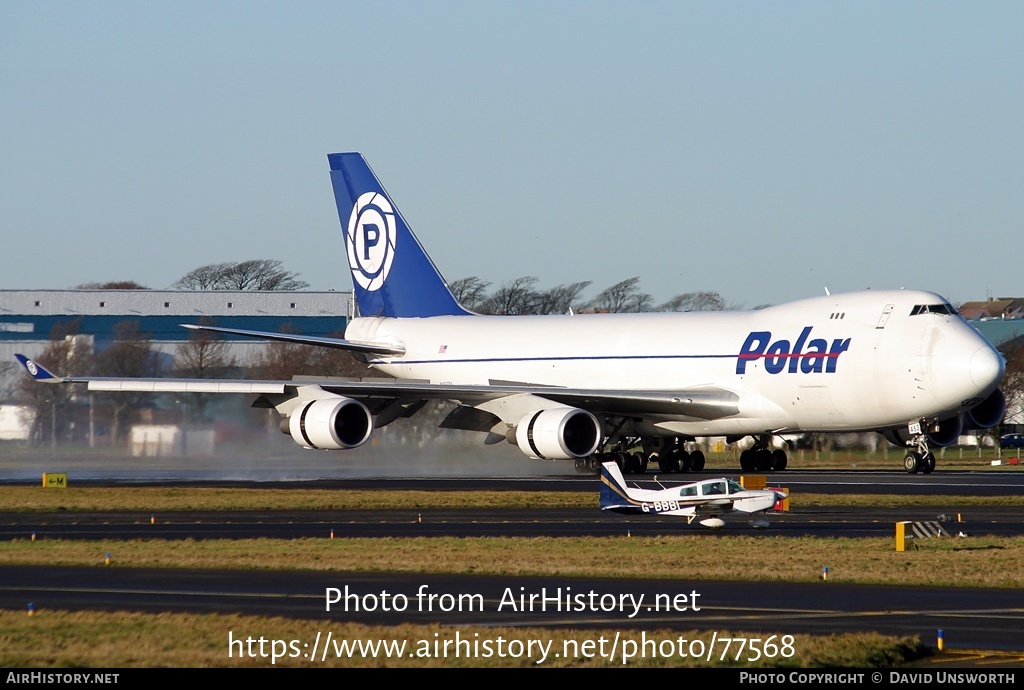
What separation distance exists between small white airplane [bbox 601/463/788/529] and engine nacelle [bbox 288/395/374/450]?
14.4 meters

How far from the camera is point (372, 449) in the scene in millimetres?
50844

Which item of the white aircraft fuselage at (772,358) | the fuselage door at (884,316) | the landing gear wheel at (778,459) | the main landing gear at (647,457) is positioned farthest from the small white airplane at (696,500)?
the landing gear wheel at (778,459)

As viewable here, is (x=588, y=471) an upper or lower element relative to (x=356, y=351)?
lower

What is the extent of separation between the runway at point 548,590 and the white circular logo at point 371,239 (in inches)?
954

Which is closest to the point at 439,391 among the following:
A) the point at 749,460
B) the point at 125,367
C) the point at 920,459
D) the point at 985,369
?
the point at 749,460

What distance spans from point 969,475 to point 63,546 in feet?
92.7

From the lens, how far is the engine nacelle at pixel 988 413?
43.0m

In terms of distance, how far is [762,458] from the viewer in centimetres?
4403

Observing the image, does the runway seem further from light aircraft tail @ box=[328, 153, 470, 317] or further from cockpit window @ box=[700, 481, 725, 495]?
light aircraft tail @ box=[328, 153, 470, 317]

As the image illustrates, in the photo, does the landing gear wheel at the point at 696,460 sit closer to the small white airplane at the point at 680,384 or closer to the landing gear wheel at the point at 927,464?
the small white airplane at the point at 680,384

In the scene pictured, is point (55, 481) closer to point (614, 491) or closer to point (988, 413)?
point (614, 491)

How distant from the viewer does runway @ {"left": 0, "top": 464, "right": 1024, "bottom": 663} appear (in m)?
14.6
